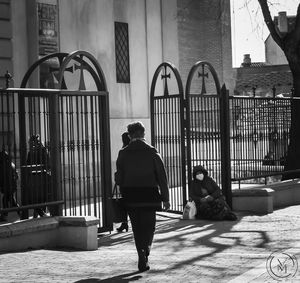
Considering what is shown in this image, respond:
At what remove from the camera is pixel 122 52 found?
20.4 meters

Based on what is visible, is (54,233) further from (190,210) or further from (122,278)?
(190,210)

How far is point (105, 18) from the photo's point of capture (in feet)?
65.4

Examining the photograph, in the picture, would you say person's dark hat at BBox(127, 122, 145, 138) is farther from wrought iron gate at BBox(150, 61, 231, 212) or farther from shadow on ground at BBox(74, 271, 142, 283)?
wrought iron gate at BBox(150, 61, 231, 212)

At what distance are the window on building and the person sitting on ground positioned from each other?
678 cm

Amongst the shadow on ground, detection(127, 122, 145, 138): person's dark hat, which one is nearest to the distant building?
detection(127, 122, 145, 138): person's dark hat

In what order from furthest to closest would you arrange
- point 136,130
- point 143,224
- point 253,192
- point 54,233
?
point 253,192
point 54,233
point 136,130
point 143,224

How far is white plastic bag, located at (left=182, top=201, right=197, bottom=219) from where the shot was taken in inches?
554

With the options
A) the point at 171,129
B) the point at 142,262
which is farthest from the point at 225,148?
the point at 142,262

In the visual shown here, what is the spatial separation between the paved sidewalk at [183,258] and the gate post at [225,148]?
6.22ft

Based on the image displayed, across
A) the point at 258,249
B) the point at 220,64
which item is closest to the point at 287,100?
the point at 258,249

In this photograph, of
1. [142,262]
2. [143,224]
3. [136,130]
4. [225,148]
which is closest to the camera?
[142,262]

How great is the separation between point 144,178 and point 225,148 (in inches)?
246

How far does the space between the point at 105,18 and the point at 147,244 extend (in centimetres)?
1175

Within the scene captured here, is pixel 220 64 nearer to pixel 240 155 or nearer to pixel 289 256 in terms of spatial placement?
pixel 240 155
